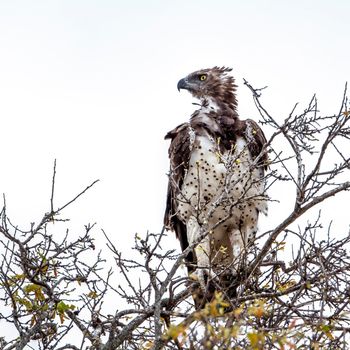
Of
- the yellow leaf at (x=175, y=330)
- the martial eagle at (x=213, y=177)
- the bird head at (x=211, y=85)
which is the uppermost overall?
the bird head at (x=211, y=85)

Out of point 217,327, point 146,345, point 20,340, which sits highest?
point 20,340

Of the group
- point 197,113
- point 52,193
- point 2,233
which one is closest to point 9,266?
point 2,233

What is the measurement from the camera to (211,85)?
9688 mm

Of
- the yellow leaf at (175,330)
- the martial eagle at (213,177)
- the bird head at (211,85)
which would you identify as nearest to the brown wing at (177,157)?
the martial eagle at (213,177)

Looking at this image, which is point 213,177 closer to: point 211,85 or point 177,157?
point 177,157

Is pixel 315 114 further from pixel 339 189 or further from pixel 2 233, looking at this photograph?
pixel 2 233

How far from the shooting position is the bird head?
31.2 feet

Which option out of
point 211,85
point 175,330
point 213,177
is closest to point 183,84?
point 211,85

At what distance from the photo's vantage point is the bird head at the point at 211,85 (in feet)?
31.2

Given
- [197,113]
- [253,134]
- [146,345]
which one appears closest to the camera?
[146,345]

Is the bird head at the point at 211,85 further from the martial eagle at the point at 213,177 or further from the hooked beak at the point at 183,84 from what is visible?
the martial eagle at the point at 213,177

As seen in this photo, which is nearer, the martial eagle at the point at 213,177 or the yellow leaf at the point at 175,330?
the yellow leaf at the point at 175,330

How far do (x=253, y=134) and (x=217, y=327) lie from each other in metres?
4.75

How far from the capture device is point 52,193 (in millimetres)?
5535
